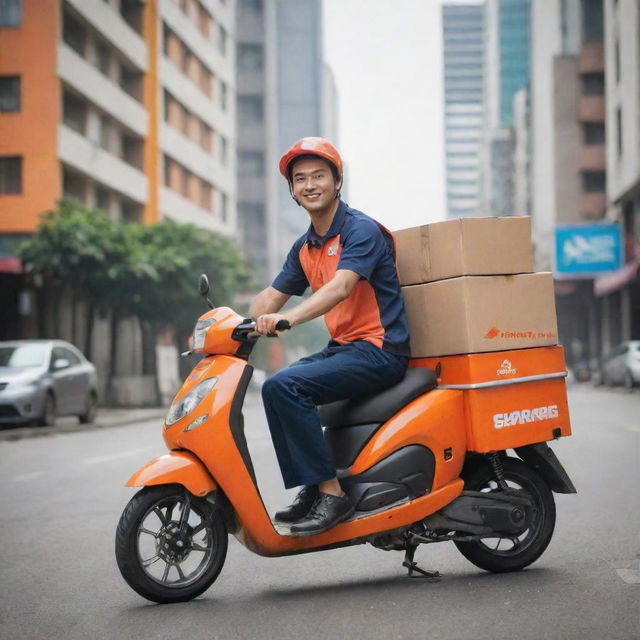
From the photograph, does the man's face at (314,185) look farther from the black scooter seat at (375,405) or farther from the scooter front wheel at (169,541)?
the scooter front wheel at (169,541)

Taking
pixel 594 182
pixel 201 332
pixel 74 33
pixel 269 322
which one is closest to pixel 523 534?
pixel 269 322

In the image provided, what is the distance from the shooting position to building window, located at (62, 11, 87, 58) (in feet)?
119

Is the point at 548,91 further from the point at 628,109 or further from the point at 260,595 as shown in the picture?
the point at 260,595

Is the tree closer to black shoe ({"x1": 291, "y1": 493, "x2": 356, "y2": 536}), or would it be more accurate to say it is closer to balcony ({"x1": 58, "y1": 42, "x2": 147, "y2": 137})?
balcony ({"x1": 58, "y1": 42, "x2": 147, "y2": 137})

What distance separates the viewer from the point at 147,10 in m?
44.3

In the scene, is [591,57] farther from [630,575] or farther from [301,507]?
[301,507]

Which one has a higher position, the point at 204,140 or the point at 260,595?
the point at 204,140

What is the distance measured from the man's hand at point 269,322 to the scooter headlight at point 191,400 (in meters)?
0.35

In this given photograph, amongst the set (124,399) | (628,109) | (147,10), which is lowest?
(124,399)

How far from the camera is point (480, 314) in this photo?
519 centimetres

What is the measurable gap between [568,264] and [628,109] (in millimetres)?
6857

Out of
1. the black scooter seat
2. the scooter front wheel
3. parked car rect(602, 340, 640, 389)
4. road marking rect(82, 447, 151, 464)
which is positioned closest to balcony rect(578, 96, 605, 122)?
parked car rect(602, 340, 640, 389)

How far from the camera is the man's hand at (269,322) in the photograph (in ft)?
15.0

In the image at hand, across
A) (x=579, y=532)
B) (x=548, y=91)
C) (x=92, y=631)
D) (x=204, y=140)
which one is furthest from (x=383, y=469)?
(x=548, y=91)
